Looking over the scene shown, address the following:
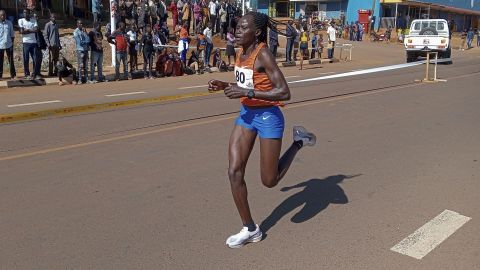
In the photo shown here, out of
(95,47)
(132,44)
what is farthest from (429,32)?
(95,47)

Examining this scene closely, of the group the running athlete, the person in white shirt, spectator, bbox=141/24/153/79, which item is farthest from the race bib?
the person in white shirt

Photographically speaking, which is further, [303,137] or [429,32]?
[429,32]

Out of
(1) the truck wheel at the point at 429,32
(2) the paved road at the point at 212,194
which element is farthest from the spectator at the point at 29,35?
(1) the truck wheel at the point at 429,32

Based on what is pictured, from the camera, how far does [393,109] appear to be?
1055 cm

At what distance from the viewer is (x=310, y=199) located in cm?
511

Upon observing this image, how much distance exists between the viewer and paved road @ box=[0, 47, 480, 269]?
3.82 m

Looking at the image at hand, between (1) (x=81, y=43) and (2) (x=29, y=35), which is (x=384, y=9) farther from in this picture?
(2) (x=29, y=35)

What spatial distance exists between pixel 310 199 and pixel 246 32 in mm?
1962

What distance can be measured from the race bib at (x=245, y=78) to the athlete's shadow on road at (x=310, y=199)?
1216 mm

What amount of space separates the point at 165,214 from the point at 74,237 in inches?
32.4

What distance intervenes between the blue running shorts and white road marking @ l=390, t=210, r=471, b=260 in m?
1.26

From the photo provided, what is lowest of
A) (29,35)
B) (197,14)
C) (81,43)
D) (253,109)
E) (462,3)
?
(253,109)

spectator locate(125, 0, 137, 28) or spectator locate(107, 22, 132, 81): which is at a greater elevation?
spectator locate(125, 0, 137, 28)

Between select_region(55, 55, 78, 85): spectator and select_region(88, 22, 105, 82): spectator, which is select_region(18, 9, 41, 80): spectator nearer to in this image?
select_region(55, 55, 78, 85): spectator
